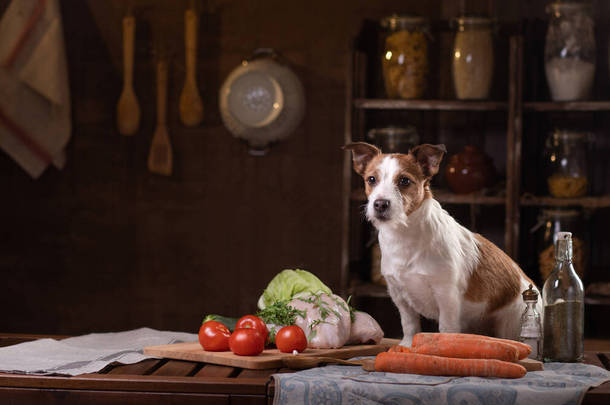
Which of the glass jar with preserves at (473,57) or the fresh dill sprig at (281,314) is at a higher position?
the glass jar with preserves at (473,57)

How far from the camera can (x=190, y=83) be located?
4.02 meters

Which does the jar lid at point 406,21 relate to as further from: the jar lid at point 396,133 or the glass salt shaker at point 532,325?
the glass salt shaker at point 532,325

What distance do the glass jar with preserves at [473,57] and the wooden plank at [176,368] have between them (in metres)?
1.99

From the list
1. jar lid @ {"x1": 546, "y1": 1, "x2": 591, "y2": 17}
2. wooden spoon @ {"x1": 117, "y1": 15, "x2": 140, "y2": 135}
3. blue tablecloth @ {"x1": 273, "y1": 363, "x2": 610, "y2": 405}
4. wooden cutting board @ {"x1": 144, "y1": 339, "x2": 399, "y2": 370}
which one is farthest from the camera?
wooden spoon @ {"x1": 117, "y1": 15, "x2": 140, "y2": 135}

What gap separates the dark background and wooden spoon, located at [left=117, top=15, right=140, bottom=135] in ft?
0.31

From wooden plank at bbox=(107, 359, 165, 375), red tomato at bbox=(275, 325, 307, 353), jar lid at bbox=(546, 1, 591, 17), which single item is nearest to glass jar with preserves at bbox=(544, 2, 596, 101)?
jar lid at bbox=(546, 1, 591, 17)

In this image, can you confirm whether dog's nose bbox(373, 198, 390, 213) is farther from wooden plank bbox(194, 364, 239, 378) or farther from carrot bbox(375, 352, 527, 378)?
wooden plank bbox(194, 364, 239, 378)

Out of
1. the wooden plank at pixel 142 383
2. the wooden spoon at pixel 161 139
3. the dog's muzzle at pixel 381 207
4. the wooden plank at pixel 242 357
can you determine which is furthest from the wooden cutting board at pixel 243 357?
the wooden spoon at pixel 161 139

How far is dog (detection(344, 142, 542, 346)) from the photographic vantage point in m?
2.12

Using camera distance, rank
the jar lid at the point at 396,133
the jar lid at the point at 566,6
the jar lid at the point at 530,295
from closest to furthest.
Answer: the jar lid at the point at 530,295 < the jar lid at the point at 566,6 < the jar lid at the point at 396,133

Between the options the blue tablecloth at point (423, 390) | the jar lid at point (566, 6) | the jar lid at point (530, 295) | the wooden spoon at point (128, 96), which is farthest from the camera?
the wooden spoon at point (128, 96)

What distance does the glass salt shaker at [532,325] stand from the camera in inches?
82.7

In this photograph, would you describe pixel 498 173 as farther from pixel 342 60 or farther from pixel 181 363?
pixel 181 363

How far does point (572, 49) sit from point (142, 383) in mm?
2486
